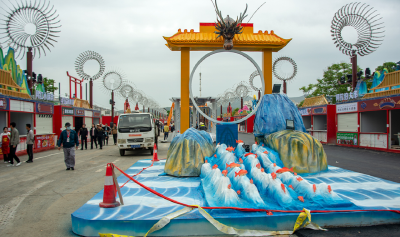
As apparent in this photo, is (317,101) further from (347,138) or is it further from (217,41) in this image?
(217,41)

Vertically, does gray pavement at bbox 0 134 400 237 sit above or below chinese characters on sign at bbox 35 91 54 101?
below

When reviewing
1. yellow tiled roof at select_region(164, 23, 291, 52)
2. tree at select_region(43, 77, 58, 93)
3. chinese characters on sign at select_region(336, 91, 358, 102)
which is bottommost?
chinese characters on sign at select_region(336, 91, 358, 102)

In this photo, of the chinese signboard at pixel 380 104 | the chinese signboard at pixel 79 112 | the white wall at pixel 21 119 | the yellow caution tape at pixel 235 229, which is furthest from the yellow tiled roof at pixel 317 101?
the white wall at pixel 21 119

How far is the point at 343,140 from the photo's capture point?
20.5 m

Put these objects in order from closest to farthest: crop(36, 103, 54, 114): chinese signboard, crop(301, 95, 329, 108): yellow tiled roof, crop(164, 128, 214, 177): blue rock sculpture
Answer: crop(164, 128, 214, 177): blue rock sculpture → crop(36, 103, 54, 114): chinese signboard → crop(301, 95, 329, 108): yellow tiled roof

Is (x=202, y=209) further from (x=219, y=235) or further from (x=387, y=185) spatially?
(x=387, y=185)

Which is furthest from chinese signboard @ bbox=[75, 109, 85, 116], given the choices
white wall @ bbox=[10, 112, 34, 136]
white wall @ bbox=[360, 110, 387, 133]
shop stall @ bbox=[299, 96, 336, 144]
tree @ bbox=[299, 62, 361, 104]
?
tree @ bbox=[299, 62, 361, 104]

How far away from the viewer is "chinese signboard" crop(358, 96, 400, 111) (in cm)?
1531

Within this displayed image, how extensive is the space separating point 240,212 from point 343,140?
19118 millimetres

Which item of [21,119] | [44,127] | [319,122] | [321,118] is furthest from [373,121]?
[21,119]

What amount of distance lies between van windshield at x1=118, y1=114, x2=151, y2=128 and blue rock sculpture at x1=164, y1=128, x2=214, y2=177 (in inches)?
264

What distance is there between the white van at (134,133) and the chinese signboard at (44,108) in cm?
752

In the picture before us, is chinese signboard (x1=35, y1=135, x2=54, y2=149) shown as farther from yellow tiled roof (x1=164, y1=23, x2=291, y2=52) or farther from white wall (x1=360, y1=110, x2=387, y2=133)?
white wall (x1=360, y1=110, x2=387, y2=133)

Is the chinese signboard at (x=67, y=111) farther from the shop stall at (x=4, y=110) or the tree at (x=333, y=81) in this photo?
the tree at (x=333, y=81)
